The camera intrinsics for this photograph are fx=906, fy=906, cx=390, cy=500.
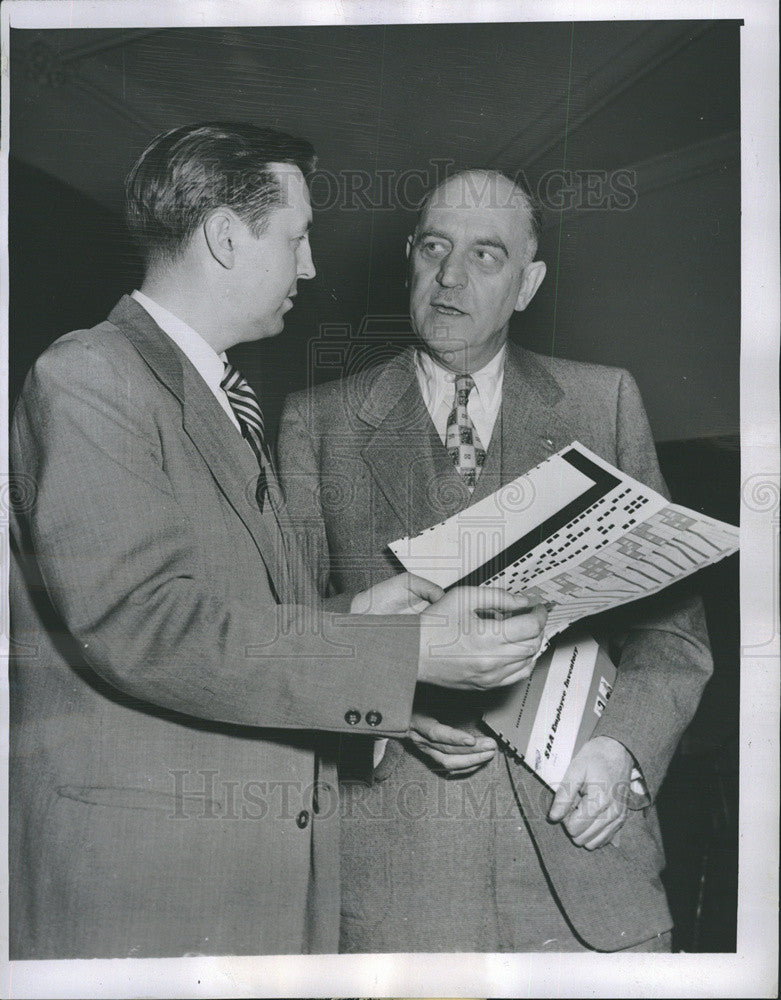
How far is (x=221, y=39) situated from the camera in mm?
1586

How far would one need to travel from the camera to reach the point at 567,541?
4.90 feet

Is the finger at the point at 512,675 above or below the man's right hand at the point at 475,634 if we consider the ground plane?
below

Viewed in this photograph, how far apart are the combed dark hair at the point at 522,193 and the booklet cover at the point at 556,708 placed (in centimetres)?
70

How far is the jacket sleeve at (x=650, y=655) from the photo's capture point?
1541 mm

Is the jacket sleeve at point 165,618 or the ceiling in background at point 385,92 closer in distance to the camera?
the jacket sleeve at point 165,618

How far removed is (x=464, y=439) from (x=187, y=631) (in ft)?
1.83

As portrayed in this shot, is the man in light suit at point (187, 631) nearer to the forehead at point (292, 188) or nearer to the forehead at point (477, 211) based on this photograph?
the forehead at point (292, 188)

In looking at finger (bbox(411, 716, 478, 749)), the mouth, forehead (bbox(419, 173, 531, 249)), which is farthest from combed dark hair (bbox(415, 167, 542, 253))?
finger (bbox(411, 716, 478, 749))

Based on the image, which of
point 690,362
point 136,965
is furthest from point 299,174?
point 136,965

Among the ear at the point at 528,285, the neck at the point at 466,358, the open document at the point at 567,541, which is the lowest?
the open document at the point at 567,541

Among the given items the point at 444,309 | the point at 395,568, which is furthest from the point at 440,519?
the point at 444,309

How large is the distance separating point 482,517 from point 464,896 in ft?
2.12

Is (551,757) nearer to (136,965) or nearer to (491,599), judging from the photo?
(491,599)

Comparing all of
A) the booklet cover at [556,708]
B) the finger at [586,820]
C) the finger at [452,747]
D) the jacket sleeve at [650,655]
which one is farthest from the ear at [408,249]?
the finger at [586,820]
